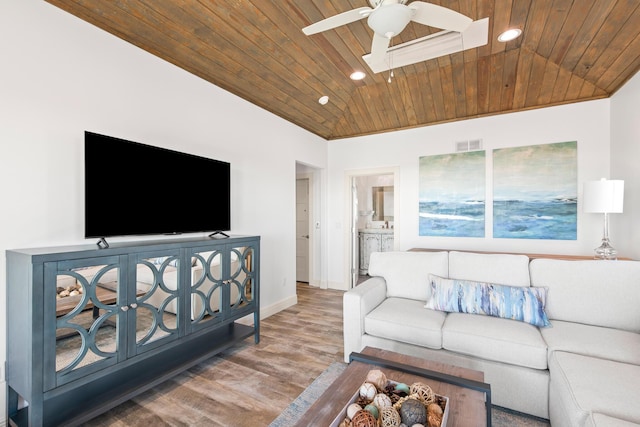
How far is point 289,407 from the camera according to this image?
6.68 feet

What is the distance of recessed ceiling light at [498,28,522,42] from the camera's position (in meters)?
2.70

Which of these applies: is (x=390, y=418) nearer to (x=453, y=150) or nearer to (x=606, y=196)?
(x=606, y=196)

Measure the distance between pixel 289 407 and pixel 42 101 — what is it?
2608 millimetres

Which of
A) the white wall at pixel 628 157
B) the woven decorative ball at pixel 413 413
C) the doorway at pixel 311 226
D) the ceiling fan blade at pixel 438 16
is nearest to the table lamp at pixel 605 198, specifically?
A: the white wall at pixel 628 157

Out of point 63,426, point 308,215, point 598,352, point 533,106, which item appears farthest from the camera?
point 308,215

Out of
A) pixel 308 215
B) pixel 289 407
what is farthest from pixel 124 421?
pixel 308 215

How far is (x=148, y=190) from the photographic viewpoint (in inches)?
90.7

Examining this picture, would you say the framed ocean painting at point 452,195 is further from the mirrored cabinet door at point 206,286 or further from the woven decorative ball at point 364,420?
the woven decorative ball at point 364,420

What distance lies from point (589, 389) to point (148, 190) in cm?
295

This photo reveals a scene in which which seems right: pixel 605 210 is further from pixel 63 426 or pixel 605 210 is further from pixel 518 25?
pixel 63 426

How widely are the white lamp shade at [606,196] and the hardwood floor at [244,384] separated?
2722 millimetres

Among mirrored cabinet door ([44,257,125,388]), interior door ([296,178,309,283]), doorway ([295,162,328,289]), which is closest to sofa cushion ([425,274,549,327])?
mirrored cabinet door ([44,257,125,388])

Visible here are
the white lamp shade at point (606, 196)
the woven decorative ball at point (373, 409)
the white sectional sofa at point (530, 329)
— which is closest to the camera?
the woven decorative ball at point (373, 409)

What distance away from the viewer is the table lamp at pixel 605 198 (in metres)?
2.64
